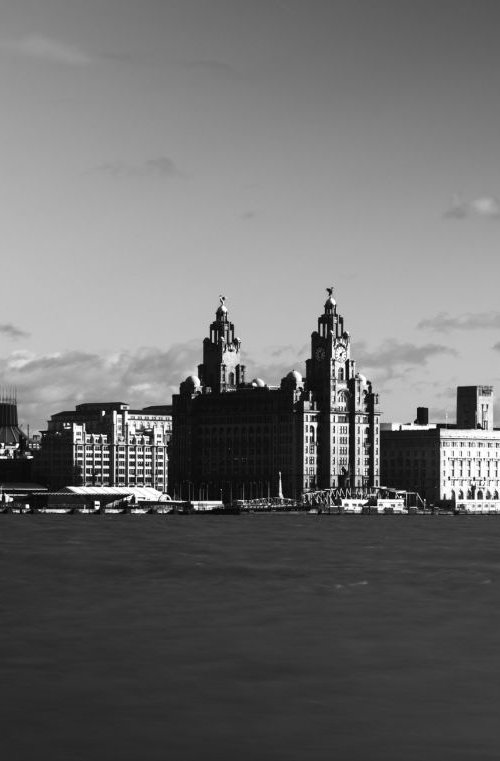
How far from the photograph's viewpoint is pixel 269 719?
43.7 meters

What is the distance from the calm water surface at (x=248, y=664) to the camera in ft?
135

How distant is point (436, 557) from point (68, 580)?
1465 inches

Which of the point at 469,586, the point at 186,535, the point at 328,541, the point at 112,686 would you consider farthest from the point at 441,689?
the point at 186,535

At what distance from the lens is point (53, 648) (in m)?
56.1

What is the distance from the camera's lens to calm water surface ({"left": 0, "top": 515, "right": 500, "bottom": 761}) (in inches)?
1619

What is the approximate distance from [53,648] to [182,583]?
98.3 ft

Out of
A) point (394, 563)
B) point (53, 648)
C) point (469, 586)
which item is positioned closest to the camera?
point (53, 648)

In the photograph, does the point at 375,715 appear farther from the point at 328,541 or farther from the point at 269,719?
the point at 328,541

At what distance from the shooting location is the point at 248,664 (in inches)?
2084

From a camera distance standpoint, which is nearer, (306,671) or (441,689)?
(441,689)

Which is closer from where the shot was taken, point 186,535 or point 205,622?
point 205,622

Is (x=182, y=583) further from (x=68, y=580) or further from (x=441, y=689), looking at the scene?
(x=441, y=689)

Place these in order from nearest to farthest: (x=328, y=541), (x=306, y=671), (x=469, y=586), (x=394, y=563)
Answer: (x=306, y=671) → (x=469, y=586) → (x=394, y=563) → (x=328, y=541)

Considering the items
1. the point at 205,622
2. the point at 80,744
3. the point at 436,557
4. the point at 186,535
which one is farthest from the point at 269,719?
the point at 186,535
